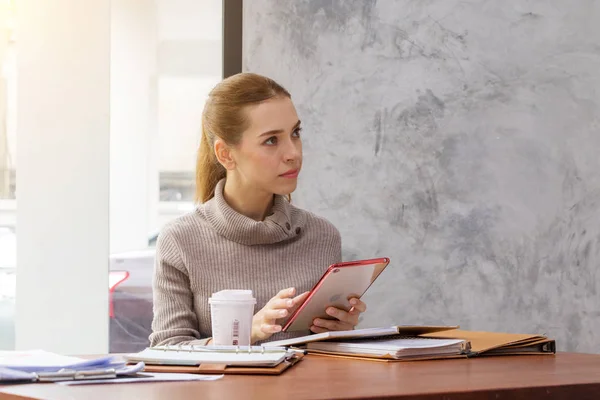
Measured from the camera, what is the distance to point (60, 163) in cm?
299

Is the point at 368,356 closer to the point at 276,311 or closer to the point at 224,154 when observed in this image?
the point at 276,311

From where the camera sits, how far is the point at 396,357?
151 centimetres

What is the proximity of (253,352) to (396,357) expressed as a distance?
0.81ft

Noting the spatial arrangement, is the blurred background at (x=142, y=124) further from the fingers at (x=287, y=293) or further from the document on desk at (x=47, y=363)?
the document on desk at (x=47, y=363)

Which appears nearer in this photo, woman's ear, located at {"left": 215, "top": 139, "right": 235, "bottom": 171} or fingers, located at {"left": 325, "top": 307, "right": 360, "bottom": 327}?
fingers, located at {"left": 325, "top": 307, "right": 360, "bottom": 327}

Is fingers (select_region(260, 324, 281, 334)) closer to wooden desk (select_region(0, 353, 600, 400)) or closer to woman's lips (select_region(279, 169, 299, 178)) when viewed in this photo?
wooden desk (select_region(0, 353, 600, 400))

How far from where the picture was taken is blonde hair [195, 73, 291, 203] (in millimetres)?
2240

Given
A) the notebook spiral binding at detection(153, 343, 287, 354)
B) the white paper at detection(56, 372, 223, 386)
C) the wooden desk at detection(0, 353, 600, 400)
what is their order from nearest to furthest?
the wooden desk at detection(0, 353, 600, 400) < the white paper at detection(56, 372, 223, 386) < the notebook spiral binding at detection(153, 343, 287, 354)

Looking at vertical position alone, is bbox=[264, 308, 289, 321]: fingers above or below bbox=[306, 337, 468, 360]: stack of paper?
above

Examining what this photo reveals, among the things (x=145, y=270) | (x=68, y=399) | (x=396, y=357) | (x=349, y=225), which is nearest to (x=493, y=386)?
(x=396, y=357)

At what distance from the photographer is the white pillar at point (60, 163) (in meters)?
2.98

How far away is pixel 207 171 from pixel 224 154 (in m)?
0.11

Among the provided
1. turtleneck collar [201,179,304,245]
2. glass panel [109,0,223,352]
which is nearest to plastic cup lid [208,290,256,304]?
turtleneck collar [201,179,304,245]

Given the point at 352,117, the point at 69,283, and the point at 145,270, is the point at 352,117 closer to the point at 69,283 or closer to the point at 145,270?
the point at 145,270
